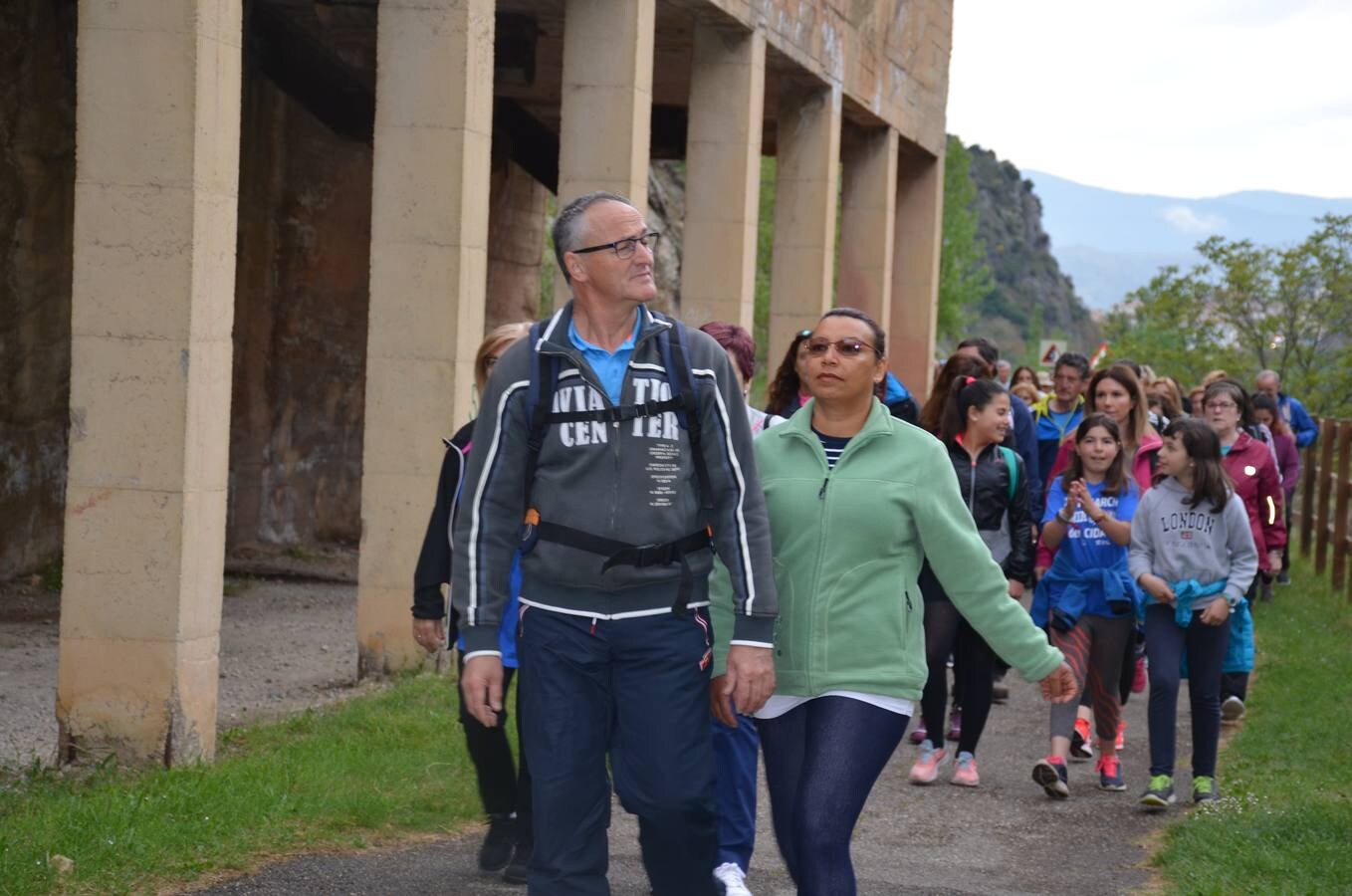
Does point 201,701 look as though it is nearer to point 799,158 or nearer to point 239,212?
point 239,212

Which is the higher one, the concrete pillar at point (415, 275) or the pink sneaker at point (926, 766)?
the concrete pillar at point (415, 275)

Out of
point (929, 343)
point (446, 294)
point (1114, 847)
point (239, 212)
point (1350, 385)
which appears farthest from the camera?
point (1350, 385)

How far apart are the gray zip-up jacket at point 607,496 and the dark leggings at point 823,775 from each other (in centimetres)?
37

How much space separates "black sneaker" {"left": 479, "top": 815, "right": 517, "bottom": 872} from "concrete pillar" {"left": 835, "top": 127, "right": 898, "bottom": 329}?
16947 millimetres

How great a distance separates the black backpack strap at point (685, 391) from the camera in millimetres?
4891

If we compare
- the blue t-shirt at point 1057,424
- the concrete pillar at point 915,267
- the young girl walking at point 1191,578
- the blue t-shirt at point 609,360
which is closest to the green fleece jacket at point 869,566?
the blue t-shirt at point 609,360

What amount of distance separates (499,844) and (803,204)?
45.5 feet

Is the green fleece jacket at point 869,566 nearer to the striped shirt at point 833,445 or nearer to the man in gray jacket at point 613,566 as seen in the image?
the striped shirt at point 833,445

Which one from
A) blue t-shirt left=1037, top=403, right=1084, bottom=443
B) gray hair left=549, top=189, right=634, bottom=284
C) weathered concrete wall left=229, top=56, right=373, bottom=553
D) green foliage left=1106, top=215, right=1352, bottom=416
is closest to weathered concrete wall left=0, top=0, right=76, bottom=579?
weathered concrete wall left=229, top=56, right=373, bottom=553

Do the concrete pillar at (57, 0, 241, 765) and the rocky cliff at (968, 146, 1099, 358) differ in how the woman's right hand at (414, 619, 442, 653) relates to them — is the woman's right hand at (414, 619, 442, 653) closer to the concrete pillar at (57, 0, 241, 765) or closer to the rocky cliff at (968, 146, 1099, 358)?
the concrete pillar at (57, 0, 241, 765)

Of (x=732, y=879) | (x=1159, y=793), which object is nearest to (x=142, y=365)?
(x=732, y=879)

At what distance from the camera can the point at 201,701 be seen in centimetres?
874

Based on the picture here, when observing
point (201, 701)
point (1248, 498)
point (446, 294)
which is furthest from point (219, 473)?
point (1248, 498)

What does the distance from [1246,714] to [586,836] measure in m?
7.95
